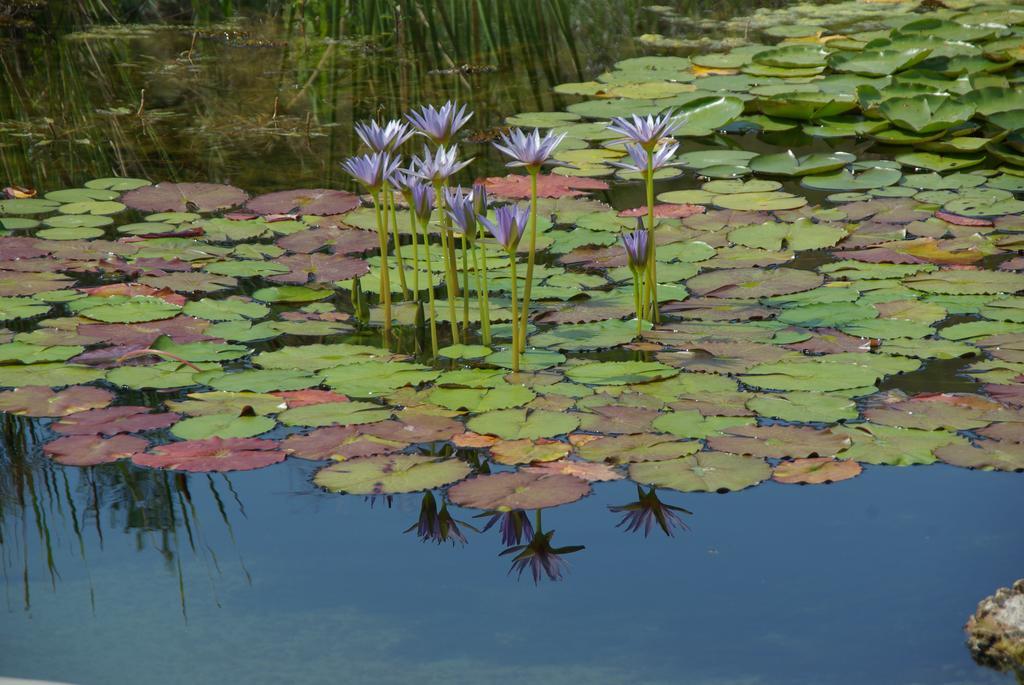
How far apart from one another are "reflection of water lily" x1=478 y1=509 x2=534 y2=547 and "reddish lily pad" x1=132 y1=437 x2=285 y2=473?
553mm

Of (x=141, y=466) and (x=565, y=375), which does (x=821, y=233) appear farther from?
(x=141, y=466)

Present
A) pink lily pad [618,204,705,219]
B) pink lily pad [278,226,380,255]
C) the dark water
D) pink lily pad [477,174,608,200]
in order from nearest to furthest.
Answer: the dark water, pink lily pad [278,226,380,255], pink lily pad [618,204,705,219], pink lily pad [477,174,608,200]

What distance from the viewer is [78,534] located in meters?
2.72

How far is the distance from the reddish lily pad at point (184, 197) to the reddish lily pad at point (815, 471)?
274 centimetres

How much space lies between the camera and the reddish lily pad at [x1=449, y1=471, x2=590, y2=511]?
9.04 ft

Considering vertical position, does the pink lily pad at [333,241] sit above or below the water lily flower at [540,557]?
above

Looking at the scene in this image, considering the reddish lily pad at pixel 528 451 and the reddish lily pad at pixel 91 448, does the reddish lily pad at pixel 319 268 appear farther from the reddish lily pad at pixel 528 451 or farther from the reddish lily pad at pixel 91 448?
the reddish lily pad at pixel 528 451

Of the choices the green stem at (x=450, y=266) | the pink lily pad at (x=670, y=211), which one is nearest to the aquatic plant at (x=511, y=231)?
the green stem at (x=450, y=266)

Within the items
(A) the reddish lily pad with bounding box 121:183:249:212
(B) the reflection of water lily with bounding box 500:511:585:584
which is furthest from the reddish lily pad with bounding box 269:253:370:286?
(B) the reflection of water lily with bounding box 500:511:585:584

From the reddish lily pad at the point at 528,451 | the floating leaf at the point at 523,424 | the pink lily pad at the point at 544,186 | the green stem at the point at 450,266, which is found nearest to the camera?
the reddish lily pad at the point at 528,451

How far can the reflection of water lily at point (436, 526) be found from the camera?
269cm

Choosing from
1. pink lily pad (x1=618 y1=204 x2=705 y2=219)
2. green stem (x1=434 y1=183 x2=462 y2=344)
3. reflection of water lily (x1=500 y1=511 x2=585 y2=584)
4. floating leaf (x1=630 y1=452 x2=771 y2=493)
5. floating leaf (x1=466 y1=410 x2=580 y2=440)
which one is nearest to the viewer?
reflection of water lily (x1=500 y1=511 x2=585 y2=584)

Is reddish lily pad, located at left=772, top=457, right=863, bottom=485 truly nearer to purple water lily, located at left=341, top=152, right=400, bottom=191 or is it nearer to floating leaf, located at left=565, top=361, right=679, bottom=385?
floating leaf, located at left=565, top=361, right=679, bottom=385

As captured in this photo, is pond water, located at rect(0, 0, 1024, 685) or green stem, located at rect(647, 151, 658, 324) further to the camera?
green stem, located at rect(647, 151, 658, 324)
